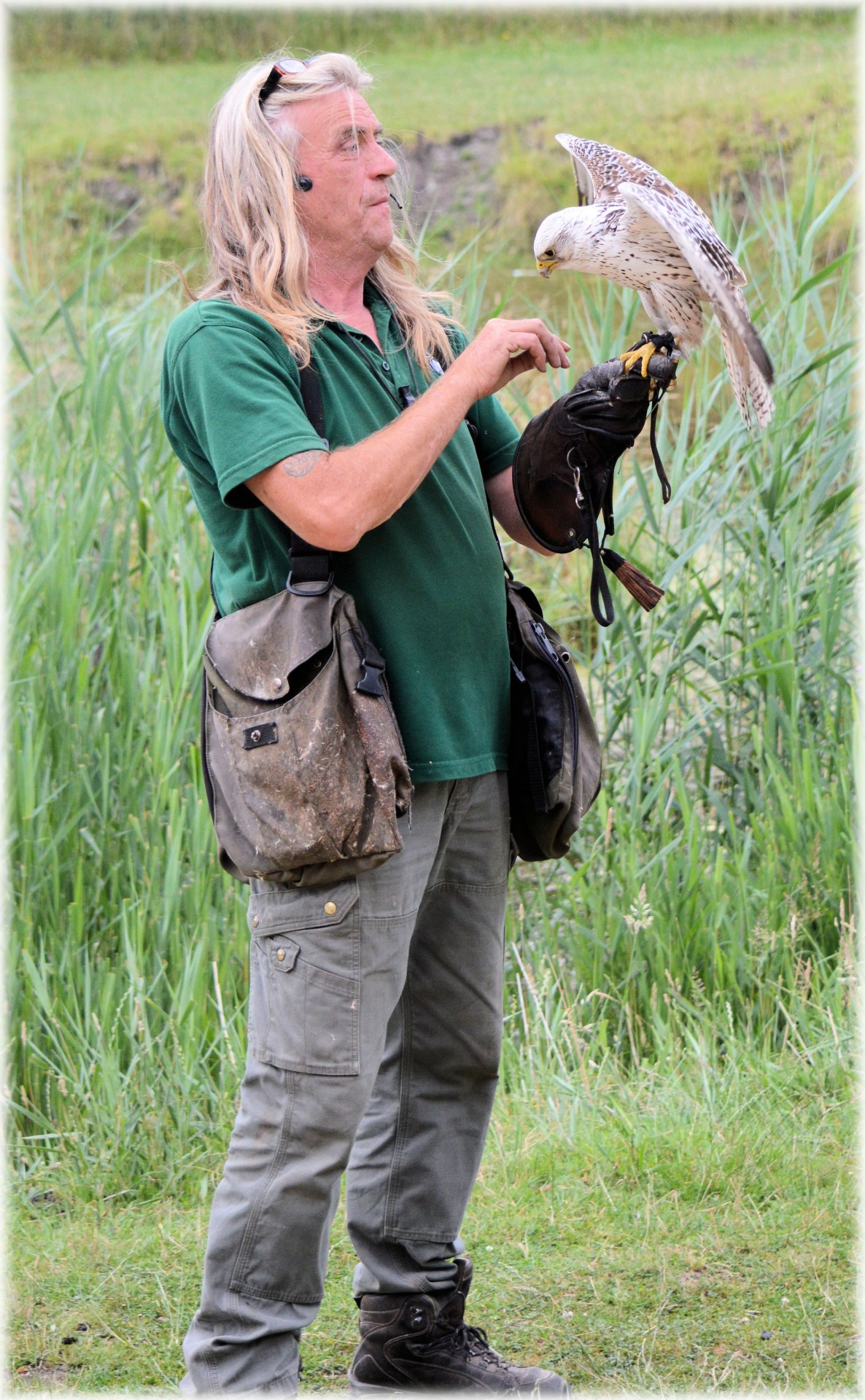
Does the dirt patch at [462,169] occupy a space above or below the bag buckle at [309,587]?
above

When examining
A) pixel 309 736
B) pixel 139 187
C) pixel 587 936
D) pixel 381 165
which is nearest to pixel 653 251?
pixel 381 165

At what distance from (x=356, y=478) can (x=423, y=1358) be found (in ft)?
4.28

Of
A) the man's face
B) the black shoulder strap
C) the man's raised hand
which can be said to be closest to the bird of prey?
the man's raised hand

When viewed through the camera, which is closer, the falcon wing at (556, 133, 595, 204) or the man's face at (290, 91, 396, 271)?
the man's face at (290, 91, 396, 271)

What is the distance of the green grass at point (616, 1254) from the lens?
198cm

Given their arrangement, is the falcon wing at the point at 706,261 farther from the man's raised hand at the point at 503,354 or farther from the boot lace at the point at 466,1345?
the boot lace at the point at 466,1345

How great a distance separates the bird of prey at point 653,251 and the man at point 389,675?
0.25m

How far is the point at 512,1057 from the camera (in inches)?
111

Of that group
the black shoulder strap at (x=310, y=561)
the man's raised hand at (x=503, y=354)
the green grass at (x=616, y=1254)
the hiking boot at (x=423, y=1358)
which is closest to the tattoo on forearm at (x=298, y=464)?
the black shoulder strap at (x=310, y=561)

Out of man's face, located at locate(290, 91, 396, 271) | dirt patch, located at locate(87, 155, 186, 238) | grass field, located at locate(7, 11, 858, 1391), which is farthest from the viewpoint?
dirt patch, located at locate(87, 155, 186, 238)

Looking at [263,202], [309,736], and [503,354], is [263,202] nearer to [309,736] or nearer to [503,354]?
[503,354]

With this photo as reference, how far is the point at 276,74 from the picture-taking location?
5.76 ft

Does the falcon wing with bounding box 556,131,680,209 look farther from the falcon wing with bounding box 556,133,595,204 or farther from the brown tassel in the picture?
the brown tassel

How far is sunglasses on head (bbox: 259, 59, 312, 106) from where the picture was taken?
69.0 inches
